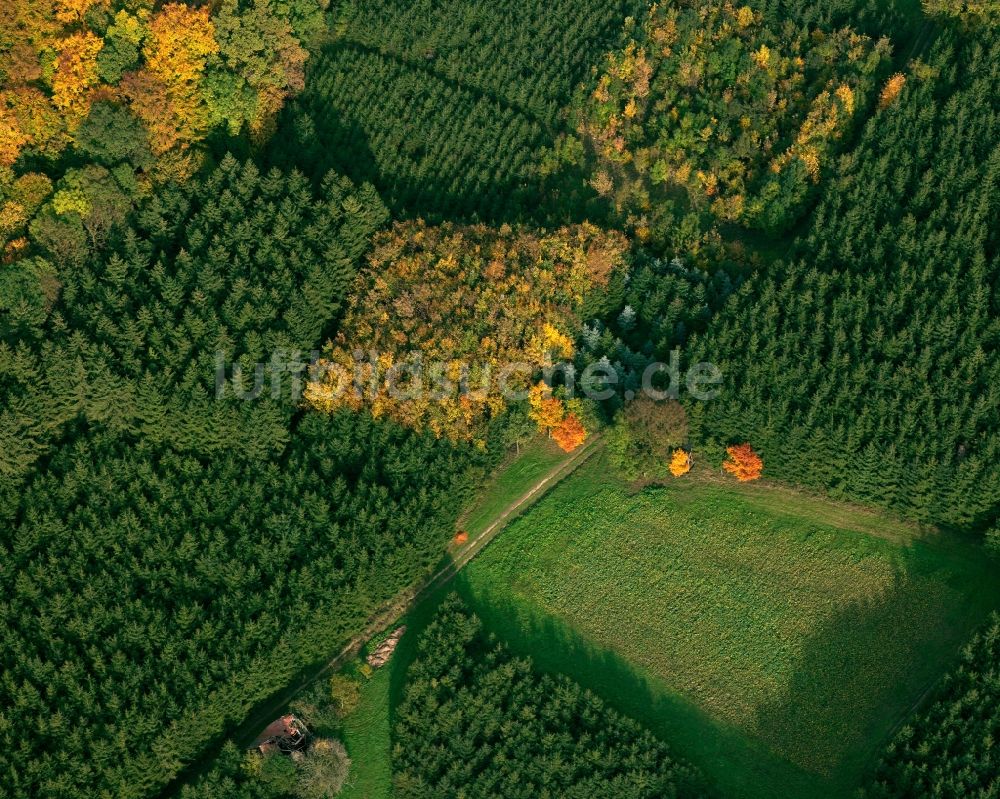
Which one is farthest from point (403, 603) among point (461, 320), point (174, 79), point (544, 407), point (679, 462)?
point (174, 79)

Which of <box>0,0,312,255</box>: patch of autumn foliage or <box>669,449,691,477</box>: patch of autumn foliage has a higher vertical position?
<box>0,0,312,255</box>: patch of autumn foliage

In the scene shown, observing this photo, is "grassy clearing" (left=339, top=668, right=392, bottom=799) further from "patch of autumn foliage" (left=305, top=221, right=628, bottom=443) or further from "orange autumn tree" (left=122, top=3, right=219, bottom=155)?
"orange autumn tree" (left=122, top=3, right=219, bottom=155)

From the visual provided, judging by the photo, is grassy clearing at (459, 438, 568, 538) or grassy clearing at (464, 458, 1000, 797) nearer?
grassy clearing at (464, 458, 1000, 797)

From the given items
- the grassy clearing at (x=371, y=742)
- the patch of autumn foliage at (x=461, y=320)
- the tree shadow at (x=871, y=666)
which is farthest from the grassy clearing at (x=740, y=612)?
the grassy clearing at (x=371, y=742)

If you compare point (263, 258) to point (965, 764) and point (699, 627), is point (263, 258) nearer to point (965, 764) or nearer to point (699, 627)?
point (699, 627)

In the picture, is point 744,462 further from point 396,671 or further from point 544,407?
point 396,671

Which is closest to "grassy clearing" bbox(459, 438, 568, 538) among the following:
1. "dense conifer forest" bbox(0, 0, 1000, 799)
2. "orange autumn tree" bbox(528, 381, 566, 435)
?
A: "dense conifer forest" bbox(0, 0, 1000, 799)

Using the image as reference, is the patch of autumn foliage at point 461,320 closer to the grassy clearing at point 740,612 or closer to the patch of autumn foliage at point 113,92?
the grassy clearing at point 740,612

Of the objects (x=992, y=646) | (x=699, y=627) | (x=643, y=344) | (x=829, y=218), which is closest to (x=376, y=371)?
(x=643, y=344)
